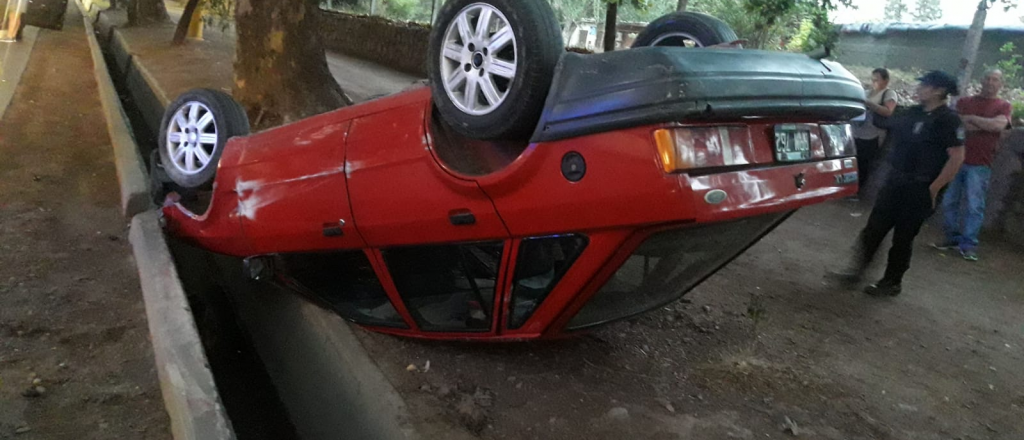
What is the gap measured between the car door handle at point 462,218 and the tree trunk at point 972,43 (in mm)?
8359

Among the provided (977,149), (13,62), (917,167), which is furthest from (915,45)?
(13,62)

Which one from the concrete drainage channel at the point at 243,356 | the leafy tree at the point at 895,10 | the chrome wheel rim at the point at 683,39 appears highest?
the leafy tree at the point at 895,10

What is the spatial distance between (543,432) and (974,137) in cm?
581

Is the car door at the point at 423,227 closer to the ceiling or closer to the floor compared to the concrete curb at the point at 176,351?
closer to the ceiling

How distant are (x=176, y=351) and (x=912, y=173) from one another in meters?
5.21

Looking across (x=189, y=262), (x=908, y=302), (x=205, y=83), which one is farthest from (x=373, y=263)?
(x=205, y=83)

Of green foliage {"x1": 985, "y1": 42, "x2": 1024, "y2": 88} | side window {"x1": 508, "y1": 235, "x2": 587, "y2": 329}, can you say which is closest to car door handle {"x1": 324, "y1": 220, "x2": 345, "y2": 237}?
side window {"x1": 508, "y1": 235, "x2": 587, "y2": 329}

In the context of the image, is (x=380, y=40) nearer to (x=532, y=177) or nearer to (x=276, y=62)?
(x=276, y=62)

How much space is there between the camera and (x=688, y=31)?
362 centimetres

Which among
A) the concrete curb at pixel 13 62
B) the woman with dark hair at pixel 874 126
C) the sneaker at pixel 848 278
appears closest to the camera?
the sneaker at pixel 848 278

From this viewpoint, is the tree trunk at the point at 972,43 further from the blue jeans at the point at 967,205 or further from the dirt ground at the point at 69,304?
the dirt ground at the point at 69,304

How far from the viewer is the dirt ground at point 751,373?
351cm

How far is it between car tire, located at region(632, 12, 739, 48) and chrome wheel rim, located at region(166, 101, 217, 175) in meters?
2.73

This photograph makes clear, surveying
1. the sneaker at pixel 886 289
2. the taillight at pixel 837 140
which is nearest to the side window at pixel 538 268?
the taillight at pixel 837 140
